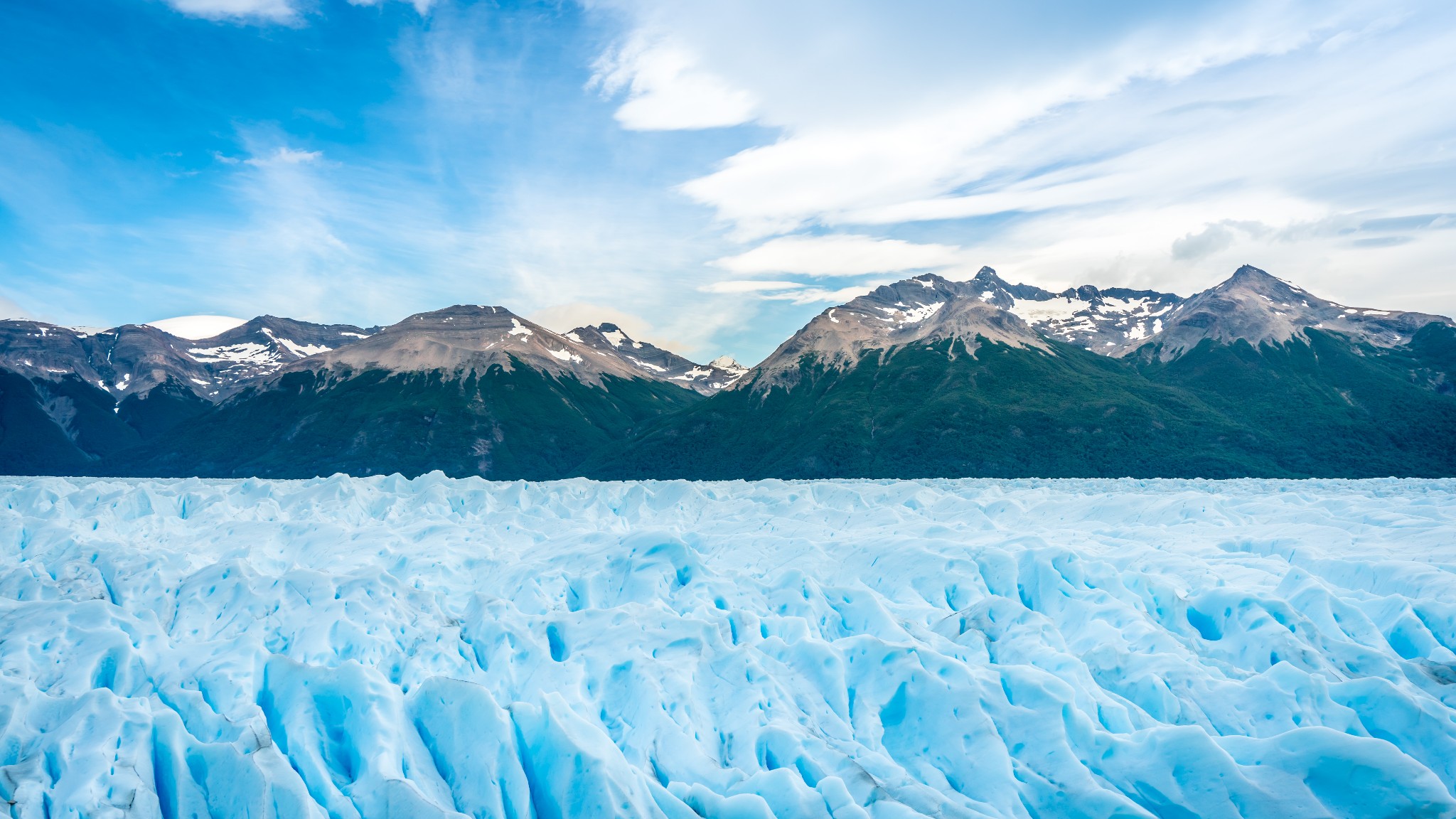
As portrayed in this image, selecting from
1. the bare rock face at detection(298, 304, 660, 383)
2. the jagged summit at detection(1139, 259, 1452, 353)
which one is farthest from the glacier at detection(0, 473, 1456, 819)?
the jagged summit at detection(1139, 259, 1452, 353)

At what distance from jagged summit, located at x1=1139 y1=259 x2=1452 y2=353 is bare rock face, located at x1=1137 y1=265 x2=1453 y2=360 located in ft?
0.39

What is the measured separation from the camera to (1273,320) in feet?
450

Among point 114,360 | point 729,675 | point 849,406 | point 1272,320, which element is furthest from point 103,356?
point 1272,320

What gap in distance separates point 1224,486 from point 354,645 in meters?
46.4

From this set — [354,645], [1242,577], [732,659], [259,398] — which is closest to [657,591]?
[732,659]

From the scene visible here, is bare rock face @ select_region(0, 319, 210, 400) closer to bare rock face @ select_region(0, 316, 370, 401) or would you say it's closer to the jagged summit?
bare rock face @ select_region(0, 316, 370, 401)

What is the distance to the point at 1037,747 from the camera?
1339cm

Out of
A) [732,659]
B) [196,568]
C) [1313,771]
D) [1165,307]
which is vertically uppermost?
[1165,307]

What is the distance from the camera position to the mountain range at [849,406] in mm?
94250

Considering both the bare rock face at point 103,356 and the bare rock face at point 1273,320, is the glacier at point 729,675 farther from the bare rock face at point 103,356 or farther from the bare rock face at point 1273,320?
the bare rock face at point 103,356

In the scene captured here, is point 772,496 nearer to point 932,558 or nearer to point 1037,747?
point 932,558

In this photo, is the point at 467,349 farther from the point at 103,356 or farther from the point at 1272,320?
the point at 1272,320

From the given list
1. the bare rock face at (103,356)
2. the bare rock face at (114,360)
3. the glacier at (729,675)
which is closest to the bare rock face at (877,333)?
the bare rock face at (114,360)

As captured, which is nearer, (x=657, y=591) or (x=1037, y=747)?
(x=1037, y=747)
